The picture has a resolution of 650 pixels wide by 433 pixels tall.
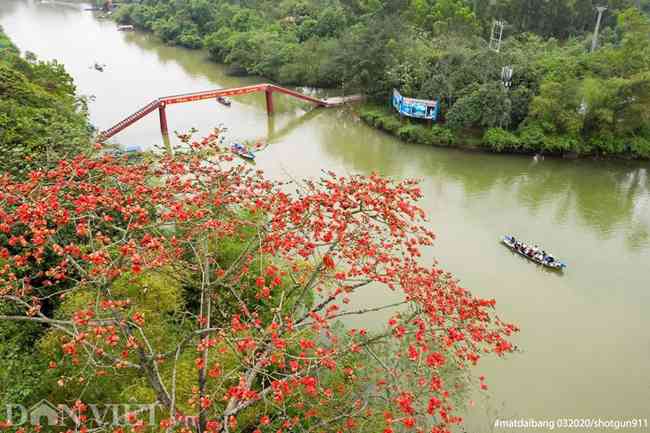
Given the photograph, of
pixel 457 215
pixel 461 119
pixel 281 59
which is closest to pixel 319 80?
pixel 281 59

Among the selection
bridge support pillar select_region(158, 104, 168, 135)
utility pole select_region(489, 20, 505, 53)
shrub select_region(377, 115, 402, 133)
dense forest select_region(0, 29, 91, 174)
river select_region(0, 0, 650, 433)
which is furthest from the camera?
utility pole select_region(489, 20, 505, 53)

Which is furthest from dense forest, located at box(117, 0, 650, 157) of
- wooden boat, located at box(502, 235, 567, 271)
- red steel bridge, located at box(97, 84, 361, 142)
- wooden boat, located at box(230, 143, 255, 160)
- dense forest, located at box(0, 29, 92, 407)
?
dense forest, located at box(0, 29, 92, 407)

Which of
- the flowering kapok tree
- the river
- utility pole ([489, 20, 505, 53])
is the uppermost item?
utility pole ([489, 20, 505, 53])

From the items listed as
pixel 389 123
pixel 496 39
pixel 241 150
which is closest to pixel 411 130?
pixel 389 123

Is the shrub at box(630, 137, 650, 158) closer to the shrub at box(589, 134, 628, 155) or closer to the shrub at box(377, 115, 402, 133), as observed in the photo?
the shrub at box(589, 134, 628, 155)

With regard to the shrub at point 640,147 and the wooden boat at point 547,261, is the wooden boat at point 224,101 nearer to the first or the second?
the wooden boat at point 547,261
